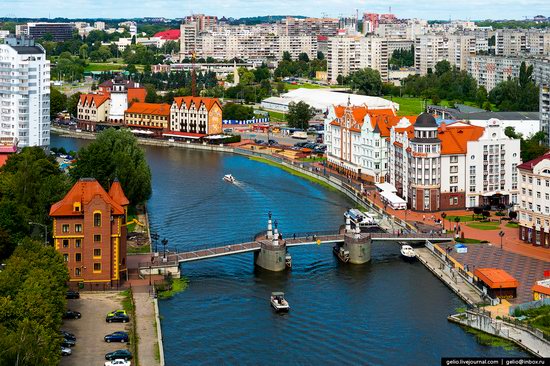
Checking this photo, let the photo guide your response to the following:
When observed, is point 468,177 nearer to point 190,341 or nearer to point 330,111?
point 330,111

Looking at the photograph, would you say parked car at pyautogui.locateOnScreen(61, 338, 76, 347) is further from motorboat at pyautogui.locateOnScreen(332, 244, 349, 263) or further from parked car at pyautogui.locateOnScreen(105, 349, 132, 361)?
motorboat at pyautogui.locateOnScreen(332, 244, 349, 263)

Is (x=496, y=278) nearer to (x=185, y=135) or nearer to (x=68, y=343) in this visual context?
(x=68, y=343)

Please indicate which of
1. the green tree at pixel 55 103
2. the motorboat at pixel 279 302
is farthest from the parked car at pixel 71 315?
the green tree at pixel 55 103

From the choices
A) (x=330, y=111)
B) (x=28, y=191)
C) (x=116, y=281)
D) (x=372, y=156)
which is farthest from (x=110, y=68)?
(x=116, y=281)

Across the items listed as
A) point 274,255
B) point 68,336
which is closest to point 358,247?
point 274,255

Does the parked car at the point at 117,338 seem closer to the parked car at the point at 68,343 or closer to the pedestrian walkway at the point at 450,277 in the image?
the parked car at the point at 68,343

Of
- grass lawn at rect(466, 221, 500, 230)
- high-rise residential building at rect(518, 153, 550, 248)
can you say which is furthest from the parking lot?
grass lawn at rect(466, 221, 500, 230)
